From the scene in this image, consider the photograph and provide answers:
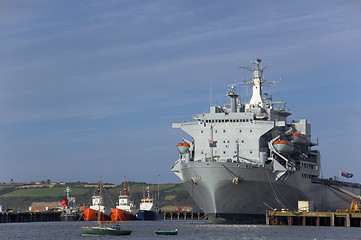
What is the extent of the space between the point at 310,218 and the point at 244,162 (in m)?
10.3

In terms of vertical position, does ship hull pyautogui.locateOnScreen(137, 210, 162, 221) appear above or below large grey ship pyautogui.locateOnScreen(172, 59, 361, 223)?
below

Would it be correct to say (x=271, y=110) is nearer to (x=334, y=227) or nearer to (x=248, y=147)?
(x=248, y=147)

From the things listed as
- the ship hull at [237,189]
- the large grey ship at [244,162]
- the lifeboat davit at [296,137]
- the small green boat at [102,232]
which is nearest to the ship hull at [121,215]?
the large grey ship at [244,162]

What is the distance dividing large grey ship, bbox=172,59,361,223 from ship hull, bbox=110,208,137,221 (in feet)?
126

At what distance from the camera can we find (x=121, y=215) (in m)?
123

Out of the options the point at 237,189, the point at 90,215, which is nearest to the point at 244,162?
the point at 237,189

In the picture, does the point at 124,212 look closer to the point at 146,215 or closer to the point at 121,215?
the point at 121,215

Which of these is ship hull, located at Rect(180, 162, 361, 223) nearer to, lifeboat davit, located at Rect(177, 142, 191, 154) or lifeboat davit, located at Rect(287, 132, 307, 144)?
lifeboat davit, located at Rect(177, 142, 191, 154)

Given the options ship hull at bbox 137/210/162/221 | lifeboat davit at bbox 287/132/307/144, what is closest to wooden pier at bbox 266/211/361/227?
lifeboat davit at bbox 287/132/307/144

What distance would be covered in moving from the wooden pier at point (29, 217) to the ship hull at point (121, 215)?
56.0ft

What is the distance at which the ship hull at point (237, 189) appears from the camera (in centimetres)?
7338

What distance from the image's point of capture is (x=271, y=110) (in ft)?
270

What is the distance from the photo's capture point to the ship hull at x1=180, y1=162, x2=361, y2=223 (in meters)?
73.4

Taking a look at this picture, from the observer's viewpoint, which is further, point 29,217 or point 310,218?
point 29,217
